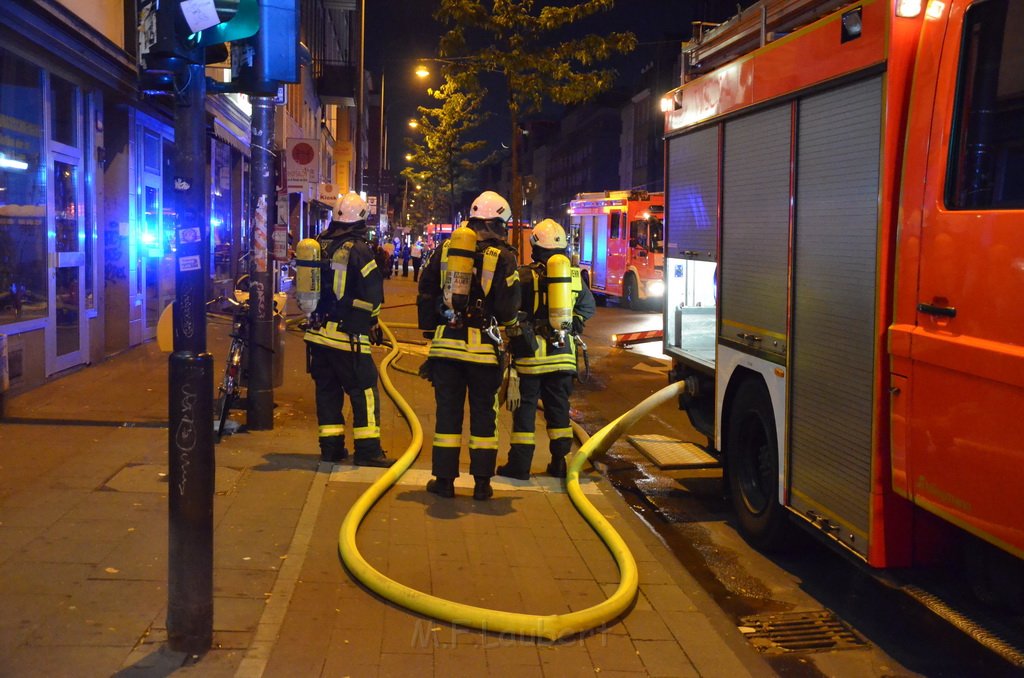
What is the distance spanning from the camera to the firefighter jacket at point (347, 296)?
706 cm

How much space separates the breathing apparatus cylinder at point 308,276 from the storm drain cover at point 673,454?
2.67 metres

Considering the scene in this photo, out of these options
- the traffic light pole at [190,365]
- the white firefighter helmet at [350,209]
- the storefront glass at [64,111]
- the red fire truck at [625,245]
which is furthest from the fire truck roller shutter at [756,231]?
the red fire truck at [625,245]

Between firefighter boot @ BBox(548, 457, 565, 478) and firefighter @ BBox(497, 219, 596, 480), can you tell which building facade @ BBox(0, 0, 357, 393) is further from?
firefighter boot @ BBox(548, 457, 565, 478)

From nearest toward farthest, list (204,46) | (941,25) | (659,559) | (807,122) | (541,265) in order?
(204,46)
(941,25)
(807,122)
(659,559)
(541,265)

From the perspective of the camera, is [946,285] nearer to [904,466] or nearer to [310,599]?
[904,466]

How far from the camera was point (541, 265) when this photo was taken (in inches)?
282

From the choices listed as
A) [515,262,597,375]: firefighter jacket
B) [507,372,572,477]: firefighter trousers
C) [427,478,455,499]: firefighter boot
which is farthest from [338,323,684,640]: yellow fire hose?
[515,262,597,375]: firefighter jacket

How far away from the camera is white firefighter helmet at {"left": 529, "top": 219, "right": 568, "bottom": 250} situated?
7.04 m

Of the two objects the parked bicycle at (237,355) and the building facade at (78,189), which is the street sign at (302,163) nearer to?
the building facade at (78,189)

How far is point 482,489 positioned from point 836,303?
2888mm

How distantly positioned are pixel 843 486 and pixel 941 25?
6.79 feet

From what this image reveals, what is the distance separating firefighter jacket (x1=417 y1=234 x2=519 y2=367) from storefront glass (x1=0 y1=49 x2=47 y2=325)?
4820 mm

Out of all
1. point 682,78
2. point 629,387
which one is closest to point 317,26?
point 629,387

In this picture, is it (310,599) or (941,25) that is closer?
(941,25)
